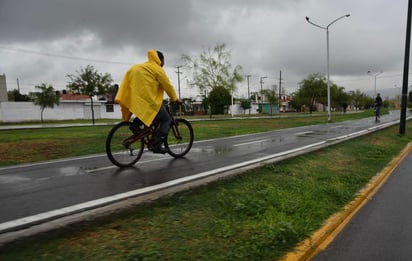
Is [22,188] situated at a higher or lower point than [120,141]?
lower

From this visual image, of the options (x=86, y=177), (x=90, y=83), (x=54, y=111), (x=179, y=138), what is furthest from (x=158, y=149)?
(x=54, y=111)

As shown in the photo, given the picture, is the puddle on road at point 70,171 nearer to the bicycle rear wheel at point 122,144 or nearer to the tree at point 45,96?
the bicycle rear wheel at point 122,144

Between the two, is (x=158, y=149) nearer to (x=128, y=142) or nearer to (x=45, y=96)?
(x=128, y=142)

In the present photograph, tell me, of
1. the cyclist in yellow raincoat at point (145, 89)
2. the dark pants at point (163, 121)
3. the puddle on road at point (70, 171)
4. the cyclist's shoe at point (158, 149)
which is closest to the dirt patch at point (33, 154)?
the puddle on road at point (70, 171)

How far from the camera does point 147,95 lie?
6008mm

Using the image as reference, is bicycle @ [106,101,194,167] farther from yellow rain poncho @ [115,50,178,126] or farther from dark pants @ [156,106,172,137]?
yellow rain poncho @ [115,50,178,126]

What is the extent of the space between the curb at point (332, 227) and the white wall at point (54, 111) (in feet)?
148

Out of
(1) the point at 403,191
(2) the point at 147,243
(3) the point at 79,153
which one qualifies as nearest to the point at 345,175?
(1) the point at 403,191

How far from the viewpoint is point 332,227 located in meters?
4.05

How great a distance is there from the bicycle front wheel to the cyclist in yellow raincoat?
41.4 inches

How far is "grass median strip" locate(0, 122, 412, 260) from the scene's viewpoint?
9.65 feet

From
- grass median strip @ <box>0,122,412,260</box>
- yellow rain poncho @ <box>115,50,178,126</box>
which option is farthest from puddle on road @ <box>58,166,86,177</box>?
grass median strip @ <box>0,122,412,260</box>

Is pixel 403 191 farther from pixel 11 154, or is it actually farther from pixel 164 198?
pixel 11 154

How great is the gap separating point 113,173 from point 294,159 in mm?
4070
